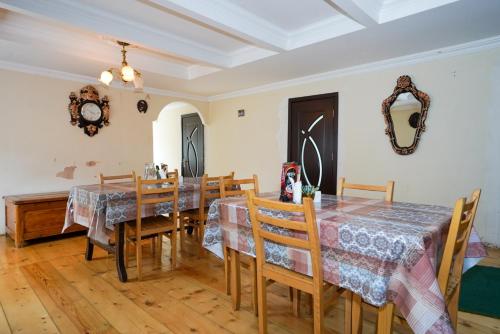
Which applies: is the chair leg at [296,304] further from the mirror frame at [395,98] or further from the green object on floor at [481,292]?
the mirror frame at [395,98]

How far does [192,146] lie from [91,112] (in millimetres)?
2712

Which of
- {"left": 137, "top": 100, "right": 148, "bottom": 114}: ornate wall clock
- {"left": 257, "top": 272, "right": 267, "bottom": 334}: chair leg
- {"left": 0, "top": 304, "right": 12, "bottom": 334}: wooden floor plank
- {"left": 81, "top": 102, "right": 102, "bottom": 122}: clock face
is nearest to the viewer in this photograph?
{"left": 257, "top": 272, "right": 267, "bottom": 334}: chair leg

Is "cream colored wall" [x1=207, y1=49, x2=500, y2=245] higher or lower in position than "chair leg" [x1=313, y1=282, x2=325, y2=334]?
higher

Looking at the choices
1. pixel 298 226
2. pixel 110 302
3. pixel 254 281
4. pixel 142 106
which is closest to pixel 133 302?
pixel 110 302

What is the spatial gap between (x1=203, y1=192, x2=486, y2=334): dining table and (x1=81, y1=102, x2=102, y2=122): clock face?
356cm

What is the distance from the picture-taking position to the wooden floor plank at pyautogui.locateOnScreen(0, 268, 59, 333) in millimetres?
1907

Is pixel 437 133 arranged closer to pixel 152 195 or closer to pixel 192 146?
pixel 152 195

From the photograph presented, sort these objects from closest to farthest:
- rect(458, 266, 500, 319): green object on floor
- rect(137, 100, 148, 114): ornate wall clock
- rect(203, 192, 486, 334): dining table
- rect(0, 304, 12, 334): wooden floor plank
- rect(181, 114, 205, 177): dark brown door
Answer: rect(203, 192, 486, 334): dining table
rect(0, 304, 12, 334): wooden floor plank
rect(458, 266, 500, 319): green object on floor
rect(137, 100, 148, 114): ornate wall clock
rect(181, 114, 205, 177): dark brown door

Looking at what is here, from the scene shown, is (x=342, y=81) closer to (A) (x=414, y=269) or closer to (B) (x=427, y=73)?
(B) (x=427, y=73)

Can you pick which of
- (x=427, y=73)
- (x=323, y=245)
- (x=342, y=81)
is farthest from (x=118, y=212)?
(x=427, y=73)

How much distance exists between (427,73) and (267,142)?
2.50 metres

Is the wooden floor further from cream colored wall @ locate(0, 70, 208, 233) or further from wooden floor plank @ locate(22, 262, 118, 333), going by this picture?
cream colored wall @ locate(0, 70, 208, 233)

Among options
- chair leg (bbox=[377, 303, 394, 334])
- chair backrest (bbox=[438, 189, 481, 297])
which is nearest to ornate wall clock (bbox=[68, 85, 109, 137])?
chair leg (bbox=[377, 303, 394, 334])

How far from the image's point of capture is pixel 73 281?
257 centimetres
